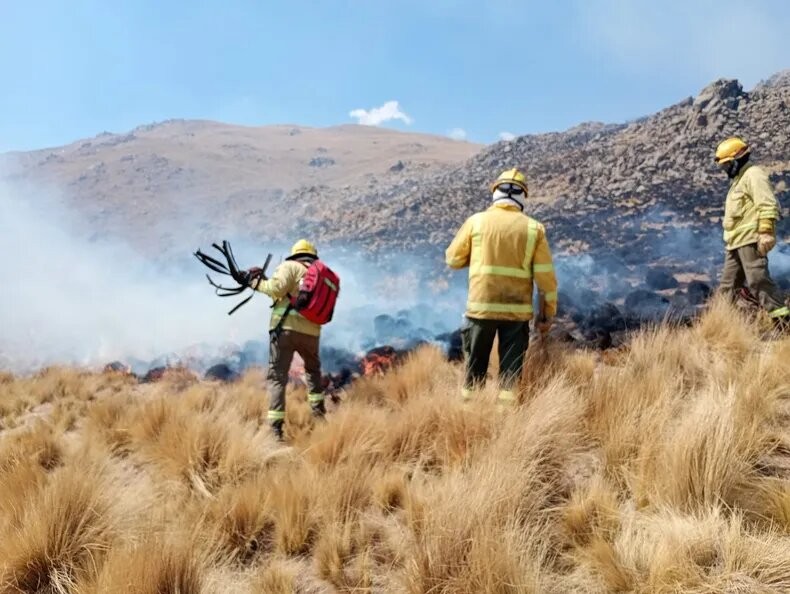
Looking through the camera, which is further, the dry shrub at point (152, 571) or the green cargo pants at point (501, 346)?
the green cargo pants at point (501, 346)

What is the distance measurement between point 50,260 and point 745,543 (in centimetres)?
3377

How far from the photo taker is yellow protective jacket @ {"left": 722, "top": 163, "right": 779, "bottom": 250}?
493 cm

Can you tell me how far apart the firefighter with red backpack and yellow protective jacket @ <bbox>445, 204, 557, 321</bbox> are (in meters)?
1.71

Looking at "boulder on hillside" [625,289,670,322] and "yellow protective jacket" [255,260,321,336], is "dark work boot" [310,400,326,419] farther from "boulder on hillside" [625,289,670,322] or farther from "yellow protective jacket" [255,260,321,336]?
"boulder on hillside" [625,289,670,322]

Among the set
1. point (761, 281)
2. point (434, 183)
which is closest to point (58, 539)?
point (761, 281)

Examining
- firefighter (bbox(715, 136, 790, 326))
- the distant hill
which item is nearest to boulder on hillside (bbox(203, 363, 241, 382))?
firefighter (bbox(715, 136, 790, 326))

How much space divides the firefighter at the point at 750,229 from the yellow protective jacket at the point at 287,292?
4.19 m

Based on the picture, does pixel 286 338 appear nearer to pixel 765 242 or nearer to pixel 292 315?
pixel 292 315

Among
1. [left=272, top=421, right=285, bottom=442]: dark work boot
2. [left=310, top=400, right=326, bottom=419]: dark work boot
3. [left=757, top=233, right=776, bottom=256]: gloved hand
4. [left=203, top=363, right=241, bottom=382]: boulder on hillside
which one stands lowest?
[left=203, top=363, right=241, bottom=382]: boulder on hillside

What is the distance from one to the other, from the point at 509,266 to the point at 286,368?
7.71ft

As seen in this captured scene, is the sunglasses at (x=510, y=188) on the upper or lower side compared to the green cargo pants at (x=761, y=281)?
upper

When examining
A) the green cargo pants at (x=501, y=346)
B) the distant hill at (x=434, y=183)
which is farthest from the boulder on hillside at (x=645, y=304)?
the green cargo pants at (x=501, y=346)

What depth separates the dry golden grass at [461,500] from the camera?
2098mm

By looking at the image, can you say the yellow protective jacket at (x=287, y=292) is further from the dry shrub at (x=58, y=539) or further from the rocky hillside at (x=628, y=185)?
the rocky hillside at (x=628, y=185)
